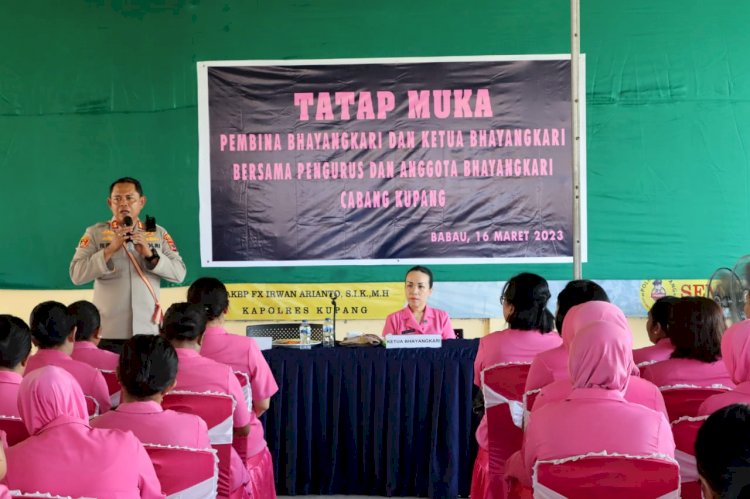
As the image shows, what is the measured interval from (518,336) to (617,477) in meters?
1.37

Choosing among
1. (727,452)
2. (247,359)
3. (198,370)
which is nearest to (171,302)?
(247,359)

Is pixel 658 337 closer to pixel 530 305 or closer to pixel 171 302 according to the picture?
pixel 530 305

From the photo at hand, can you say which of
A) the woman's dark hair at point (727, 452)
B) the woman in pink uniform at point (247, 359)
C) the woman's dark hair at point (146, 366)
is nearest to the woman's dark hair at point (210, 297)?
the woman in pink uniform at point (247, 359)

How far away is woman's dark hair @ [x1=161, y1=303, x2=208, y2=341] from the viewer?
2732mm

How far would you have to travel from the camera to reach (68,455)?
1706 mm

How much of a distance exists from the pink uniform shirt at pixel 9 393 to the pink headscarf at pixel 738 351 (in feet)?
6.29

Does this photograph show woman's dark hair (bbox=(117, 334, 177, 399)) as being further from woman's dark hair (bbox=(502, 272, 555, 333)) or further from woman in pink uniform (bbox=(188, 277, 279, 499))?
woman's dark hair (bbox=(502, 272, 555, 333))

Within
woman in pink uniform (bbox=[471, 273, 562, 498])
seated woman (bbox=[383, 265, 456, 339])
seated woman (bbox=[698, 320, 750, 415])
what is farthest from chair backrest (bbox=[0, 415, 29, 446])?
seated woman (bbox=[383, 265, 456, 339])

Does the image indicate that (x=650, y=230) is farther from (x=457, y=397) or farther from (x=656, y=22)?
(x=457, y=397)

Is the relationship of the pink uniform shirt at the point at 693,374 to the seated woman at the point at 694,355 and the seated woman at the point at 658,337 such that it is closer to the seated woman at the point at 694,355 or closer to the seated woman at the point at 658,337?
the seated woman at the point at 694,355

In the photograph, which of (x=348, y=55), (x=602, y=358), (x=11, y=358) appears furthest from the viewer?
(x=348, y=55)

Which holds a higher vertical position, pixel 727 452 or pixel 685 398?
pixel 727 452

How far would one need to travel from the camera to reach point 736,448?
117cm

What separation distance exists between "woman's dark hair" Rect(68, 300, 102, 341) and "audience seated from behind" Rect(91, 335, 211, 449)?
1043mm
